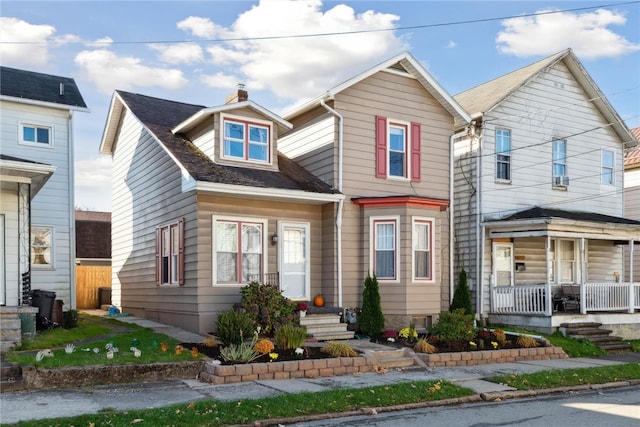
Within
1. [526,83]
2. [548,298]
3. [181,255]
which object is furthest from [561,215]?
[181,255]

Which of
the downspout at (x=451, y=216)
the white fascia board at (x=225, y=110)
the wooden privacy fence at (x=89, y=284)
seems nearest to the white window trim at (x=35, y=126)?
the white fascia board at (x=225, y=110)

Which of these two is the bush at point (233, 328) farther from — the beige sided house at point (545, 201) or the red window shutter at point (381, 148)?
the beige sided house at point (545, 201)

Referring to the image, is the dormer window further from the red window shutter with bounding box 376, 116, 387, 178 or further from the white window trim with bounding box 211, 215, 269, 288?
the red window shutter with bounding box 376, 116, 387, 178

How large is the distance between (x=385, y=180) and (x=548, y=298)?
5776 mm

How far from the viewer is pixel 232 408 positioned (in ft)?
27.4

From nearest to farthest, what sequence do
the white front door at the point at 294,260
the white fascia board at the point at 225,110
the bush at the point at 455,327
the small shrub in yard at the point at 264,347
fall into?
the small shrub in yard at the point at 264,347 < the bush at the point at 455,327 < the white fascia board at the point at 225,110 < the white front door at the point at 294,260

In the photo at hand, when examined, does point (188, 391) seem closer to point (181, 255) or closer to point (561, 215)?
point (181, 255)

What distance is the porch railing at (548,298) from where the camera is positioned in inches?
716

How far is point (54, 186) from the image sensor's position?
60.6 feet

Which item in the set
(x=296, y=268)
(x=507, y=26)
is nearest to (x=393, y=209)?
(x=296, y=268)

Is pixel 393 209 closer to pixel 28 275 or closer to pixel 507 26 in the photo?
pixel 507 26


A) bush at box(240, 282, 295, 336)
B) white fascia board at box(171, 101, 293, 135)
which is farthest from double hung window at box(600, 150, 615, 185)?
bush at box(240, 282, 295, 336)

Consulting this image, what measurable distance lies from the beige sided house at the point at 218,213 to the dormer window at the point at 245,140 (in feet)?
0.09

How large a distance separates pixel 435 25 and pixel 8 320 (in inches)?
501
